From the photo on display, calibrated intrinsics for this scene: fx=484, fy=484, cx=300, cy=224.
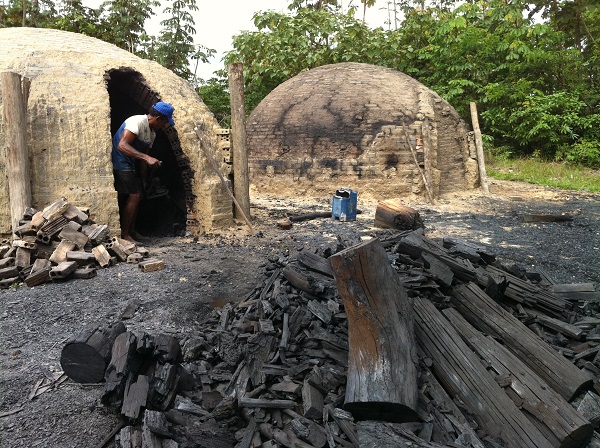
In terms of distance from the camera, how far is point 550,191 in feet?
40.3

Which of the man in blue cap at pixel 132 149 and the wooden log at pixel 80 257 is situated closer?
the wooden log at pixel 80 257

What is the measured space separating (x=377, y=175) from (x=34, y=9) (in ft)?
49.7

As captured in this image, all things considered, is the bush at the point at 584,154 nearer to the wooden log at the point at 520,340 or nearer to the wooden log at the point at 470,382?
the wooden log at the point at 520,340

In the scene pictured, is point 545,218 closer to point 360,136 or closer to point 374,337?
point 360,136

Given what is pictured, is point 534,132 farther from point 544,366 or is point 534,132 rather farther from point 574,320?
point 544,366

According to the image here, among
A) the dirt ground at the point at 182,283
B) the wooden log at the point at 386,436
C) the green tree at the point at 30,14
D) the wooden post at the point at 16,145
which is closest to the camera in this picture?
the wooden log at the point at 386,436

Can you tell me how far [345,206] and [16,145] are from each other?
5.31 metres

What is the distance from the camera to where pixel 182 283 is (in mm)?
5410

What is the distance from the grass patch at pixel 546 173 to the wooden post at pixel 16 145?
12221 mm

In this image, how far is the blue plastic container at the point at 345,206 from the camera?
896cm

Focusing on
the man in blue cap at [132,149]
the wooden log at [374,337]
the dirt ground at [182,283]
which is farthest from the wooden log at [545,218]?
the wooden log at [374,337]

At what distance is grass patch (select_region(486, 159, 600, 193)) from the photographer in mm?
12875

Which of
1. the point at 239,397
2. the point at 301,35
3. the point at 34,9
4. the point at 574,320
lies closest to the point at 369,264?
the point at 239,397

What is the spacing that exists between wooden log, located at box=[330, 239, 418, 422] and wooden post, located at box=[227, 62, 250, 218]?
5.39 m
